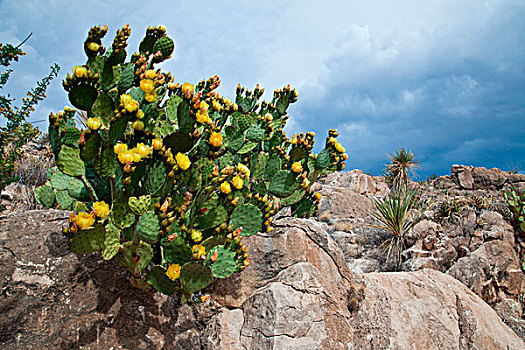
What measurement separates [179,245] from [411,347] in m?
2.53

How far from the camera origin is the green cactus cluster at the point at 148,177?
6.48ft

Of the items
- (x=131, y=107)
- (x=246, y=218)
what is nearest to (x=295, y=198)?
(x=246, y=218)

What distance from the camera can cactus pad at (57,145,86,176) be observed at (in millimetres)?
2010

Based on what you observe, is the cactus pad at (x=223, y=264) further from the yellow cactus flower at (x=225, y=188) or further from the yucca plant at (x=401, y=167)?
the yucca plant at (x=401, y=167)

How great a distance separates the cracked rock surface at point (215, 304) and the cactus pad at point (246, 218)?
1.63 feet

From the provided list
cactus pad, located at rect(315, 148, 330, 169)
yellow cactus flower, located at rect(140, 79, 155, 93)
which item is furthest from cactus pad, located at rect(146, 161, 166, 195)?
cactus pad, located at rect(315, 148, 330, 169)

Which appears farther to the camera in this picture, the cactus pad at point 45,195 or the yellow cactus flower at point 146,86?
the cactus pad at point 45,195

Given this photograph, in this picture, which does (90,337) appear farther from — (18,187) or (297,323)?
(18,187)

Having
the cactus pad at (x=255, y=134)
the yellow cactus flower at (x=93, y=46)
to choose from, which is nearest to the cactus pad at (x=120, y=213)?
the yellow cactus flower at (x=93, y=46)

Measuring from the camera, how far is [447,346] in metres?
3.52

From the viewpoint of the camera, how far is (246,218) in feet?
8.41

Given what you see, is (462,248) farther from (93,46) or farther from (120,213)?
(93,46)

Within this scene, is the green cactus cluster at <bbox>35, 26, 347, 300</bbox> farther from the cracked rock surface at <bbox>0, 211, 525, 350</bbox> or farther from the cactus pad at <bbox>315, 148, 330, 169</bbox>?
the cactus pad at <bbox>315, 148, 330, 169</bbox>

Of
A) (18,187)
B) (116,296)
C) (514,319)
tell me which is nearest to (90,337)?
(116,296)
